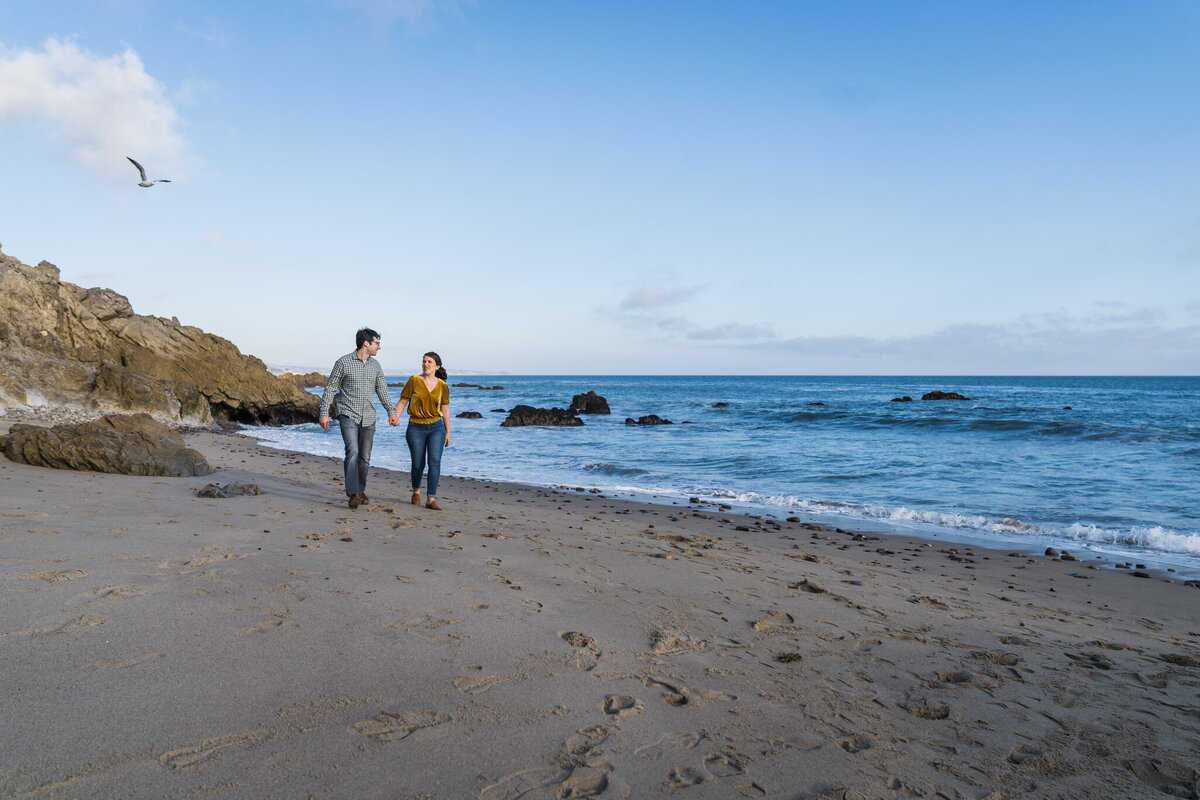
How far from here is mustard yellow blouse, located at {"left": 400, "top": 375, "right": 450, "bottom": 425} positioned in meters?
7.88

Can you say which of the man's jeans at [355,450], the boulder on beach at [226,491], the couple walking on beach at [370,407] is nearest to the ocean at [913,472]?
the couple walking on beach at [370,407]

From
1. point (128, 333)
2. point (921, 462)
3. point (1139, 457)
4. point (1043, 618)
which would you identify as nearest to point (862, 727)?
point (1043, 618)

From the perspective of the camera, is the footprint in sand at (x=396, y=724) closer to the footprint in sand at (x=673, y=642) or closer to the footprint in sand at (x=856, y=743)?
the footprint in sand at (x=673, y=642)

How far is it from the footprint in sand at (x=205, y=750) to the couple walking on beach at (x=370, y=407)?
5047 millimetres

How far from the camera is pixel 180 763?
2221mm

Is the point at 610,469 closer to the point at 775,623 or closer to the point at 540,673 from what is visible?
the point at 775,623

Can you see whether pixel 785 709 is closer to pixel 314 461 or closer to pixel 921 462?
pixel 314 461

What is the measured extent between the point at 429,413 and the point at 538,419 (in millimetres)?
23926

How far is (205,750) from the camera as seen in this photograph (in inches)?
90.9

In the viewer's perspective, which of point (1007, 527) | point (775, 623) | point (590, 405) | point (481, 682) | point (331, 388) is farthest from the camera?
point (590, 405)

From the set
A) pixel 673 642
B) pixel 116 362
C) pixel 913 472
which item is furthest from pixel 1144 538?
pixel 116 362

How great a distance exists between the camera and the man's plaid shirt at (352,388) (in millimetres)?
7523

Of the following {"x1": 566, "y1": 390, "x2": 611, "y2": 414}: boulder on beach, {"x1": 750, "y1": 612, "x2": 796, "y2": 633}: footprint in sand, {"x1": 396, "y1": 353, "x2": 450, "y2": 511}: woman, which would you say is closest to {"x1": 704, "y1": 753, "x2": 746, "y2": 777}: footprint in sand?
{"x1": 750, "y1": 612, "x2": 796, "y2": 633}: footprint in sand

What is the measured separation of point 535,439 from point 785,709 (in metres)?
22.1
